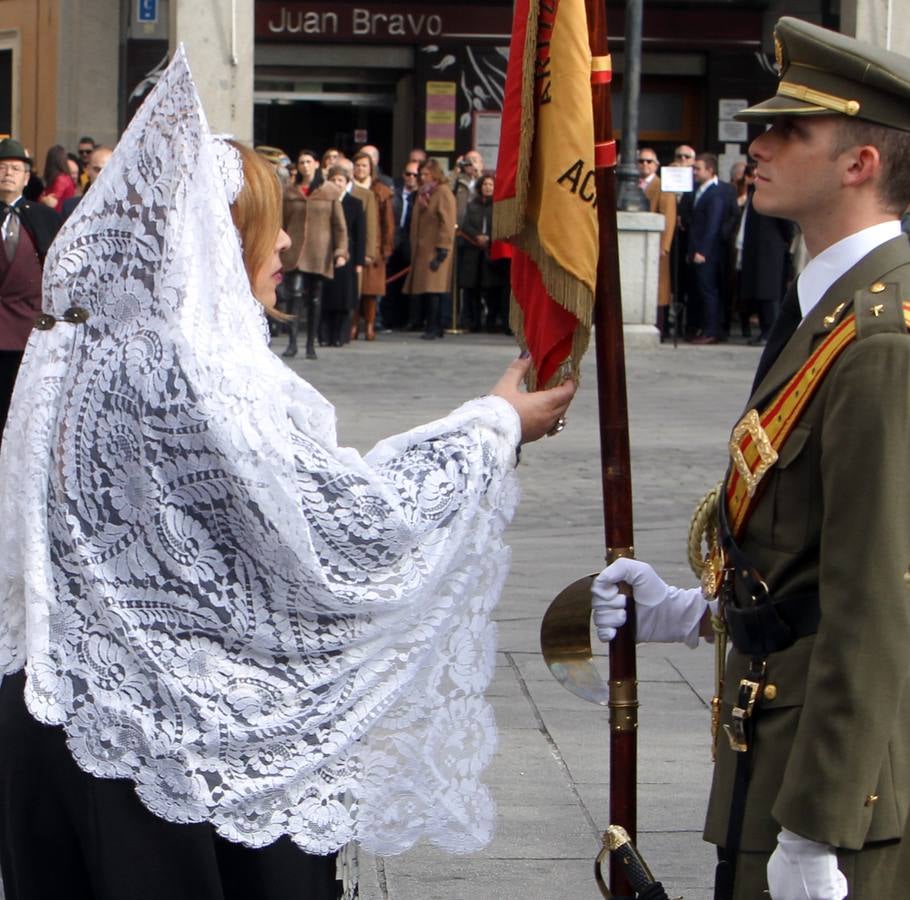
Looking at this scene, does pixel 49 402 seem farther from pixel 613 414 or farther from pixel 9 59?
pixel 9 59

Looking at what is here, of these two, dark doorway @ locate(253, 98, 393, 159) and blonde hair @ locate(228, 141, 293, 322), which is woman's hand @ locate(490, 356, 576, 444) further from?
dark doorway @ locate(253, 98, 393, 159)

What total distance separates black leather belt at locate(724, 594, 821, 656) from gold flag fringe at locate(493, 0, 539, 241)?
98cm

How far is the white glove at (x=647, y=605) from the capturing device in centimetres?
302

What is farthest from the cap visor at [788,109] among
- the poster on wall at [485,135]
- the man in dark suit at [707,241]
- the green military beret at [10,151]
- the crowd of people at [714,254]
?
the poster on wall at [485,135]

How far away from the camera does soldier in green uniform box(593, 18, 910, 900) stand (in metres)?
2.28

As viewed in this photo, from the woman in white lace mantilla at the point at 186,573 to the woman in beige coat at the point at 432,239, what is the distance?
679 inches

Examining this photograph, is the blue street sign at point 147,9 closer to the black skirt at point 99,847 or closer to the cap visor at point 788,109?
the black skirt at point 99,847

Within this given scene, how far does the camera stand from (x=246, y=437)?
264 centimetres

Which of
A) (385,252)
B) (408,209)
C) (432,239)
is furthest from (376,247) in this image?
(408,209)

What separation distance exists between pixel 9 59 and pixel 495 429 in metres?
24.8

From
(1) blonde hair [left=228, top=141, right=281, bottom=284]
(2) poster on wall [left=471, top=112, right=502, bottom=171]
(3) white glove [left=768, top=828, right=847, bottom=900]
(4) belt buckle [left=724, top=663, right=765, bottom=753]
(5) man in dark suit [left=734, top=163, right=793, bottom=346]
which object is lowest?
(3) white glove [left=768, top=828, right=847, bottom=900]

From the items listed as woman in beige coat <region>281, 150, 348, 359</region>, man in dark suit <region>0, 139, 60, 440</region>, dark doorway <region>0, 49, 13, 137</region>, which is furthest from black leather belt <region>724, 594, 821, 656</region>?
dark doorway <region>0, 49, 13, 137</region>

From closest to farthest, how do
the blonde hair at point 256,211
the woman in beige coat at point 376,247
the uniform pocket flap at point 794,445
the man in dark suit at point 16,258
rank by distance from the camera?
the uniform pocket flap at point 794,445, the blonde hair at point 256,211, the man in dark suit at point 16,258, the woman in beige coat at point 376,247

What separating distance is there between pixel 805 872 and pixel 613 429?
1.03 metres
